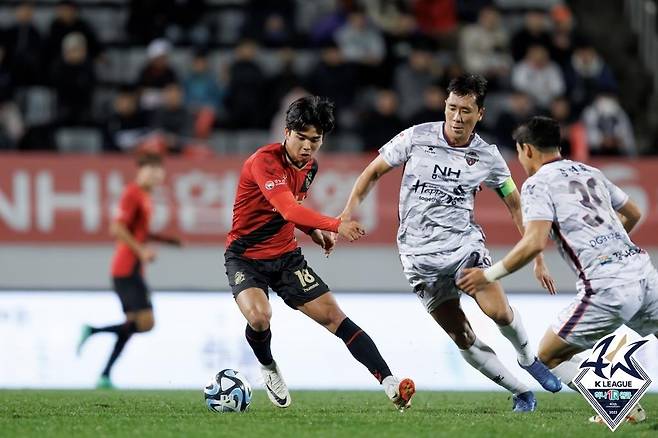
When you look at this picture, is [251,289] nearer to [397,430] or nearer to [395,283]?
[397,430]

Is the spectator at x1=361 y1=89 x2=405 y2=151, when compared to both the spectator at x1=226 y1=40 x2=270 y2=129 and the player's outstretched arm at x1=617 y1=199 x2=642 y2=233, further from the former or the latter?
the player's outstretched arm at x1=617 y1=199 x2=642 y2=233

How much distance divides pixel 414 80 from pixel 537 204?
9.79 metres

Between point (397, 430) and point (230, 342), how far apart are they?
4.52m

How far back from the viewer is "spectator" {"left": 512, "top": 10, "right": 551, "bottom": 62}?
1769 centimetres

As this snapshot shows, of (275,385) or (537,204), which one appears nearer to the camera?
(537,204)

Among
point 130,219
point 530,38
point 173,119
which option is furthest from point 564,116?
point 130,219

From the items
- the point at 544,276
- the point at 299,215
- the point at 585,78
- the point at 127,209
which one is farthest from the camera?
the point at 585,78

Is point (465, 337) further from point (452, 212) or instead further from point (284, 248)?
point (284, 248)

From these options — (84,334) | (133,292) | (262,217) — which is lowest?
(84,334)

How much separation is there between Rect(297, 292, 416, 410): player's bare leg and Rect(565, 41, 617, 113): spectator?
9102mm

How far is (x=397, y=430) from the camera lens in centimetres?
752

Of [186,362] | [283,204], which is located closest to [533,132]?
[283,204]

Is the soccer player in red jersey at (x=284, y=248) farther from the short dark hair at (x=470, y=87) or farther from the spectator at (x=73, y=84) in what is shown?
the spectator at (x=73, y=84)

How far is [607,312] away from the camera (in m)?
7.58
